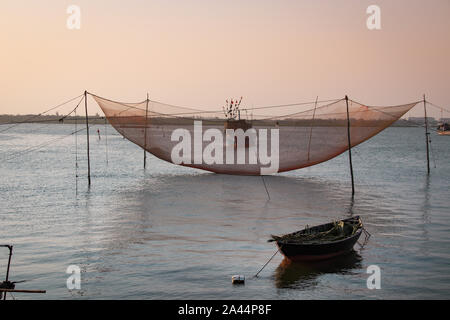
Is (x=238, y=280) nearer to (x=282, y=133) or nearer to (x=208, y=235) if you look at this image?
(x=208, y=235)

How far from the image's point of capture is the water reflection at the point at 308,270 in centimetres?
948

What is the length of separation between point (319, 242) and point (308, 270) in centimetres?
66

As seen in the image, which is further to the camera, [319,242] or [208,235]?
[208,235]

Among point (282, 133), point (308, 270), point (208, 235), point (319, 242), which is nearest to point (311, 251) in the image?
point (319, 242)

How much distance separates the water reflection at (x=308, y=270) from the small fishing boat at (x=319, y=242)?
0.45 feet

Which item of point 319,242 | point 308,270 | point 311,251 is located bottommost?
point 308,270

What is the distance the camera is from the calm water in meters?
9.23

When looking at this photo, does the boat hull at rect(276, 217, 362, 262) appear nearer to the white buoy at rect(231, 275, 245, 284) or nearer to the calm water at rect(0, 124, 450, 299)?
the calm water at rect(0, 124, 450, 299)

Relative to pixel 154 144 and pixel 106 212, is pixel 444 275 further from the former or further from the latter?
pixel 154 144

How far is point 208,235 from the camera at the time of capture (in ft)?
42.8

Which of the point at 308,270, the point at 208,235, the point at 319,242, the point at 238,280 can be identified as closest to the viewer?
the point at 238,280

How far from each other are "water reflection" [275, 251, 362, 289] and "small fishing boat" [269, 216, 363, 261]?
0.14 metres
